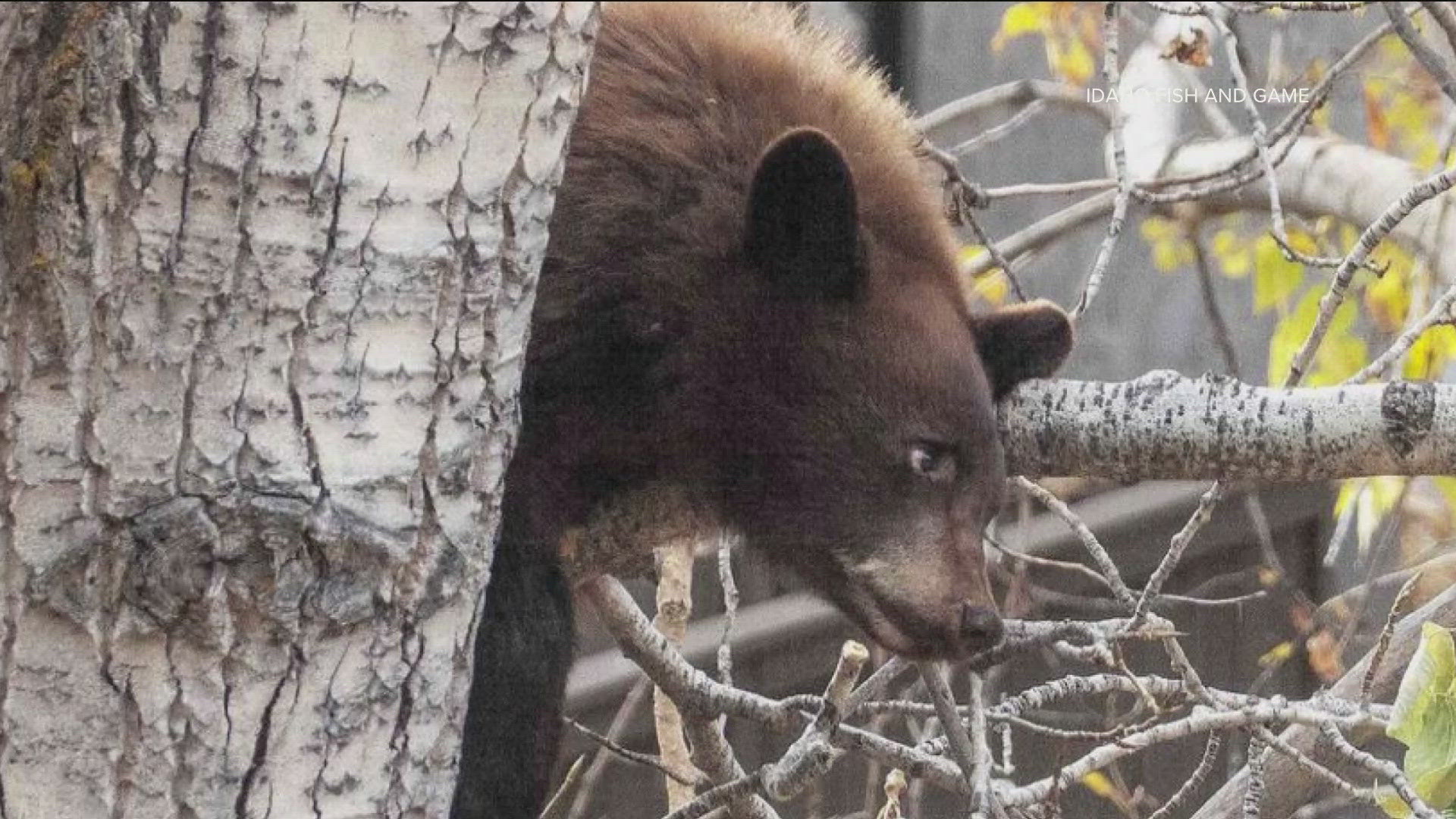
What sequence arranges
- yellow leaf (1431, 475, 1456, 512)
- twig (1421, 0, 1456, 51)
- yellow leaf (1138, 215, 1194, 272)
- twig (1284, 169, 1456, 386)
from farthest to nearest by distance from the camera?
yellow leaf (1138, 215, 1194, 272)
yellow leaf (1431, 475, 1456, 512)
twig (1421, 0, 1456, 51)
twig (1284, 169, 1456, 386)

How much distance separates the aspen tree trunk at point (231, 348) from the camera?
119 cm

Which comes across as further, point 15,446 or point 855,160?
point 855,160

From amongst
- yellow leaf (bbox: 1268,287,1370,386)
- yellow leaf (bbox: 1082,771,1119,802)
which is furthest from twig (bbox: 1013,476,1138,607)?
yellow leaf (bbox: 1268,287,1370,386)

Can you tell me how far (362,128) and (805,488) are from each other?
1.27 m

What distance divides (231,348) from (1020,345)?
150 cm

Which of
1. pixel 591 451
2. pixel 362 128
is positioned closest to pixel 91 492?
pixel 362 128

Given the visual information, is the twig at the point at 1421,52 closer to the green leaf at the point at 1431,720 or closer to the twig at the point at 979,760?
the green leaf at the point at 1431,720

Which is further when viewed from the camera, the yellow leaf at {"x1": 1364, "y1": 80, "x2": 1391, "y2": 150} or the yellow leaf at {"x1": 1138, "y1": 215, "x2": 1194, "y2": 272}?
the yellow leaf at {"x1": 1138, "y1": 215, "x2": 1194, "y2": 272}

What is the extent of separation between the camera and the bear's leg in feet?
7.16

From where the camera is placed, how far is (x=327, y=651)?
132 centimetres

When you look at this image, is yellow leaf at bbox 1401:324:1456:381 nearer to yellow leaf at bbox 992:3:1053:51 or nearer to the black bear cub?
the black bear cub

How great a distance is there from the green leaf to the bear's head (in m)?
0.64

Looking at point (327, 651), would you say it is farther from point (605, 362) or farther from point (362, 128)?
point (605, 362)

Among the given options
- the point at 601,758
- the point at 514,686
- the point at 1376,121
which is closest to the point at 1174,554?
the point at 514,686
